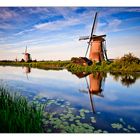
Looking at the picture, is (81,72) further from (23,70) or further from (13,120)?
(13,120)

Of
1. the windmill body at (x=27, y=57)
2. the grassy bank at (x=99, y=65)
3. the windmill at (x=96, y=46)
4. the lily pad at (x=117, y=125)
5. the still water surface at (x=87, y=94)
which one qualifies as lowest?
the lily pad at (x=117, y=125)

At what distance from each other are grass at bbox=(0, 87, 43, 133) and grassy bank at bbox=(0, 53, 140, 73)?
0.38 metres

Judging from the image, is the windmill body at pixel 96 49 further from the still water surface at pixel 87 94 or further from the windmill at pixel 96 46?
the still water surface at pixel 87 94

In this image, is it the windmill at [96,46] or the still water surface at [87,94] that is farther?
the windmill at [96,46]

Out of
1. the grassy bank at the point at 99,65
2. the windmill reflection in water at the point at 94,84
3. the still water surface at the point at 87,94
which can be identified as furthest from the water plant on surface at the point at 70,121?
the grassy bank at the point at 99,65

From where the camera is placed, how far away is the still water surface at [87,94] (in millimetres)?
3303

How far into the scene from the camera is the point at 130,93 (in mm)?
3375

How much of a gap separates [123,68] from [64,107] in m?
0.67

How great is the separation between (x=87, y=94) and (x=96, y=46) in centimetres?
49

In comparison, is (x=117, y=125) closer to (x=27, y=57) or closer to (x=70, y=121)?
(x=70, y=121)

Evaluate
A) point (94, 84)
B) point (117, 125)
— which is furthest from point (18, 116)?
point (117, 125)

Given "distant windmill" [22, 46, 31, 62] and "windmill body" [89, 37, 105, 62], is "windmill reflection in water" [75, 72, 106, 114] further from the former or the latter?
"distant windmill" [22, 46, 31, 62]

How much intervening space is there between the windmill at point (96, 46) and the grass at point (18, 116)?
0.72 m

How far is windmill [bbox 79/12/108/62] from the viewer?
11.2ft
